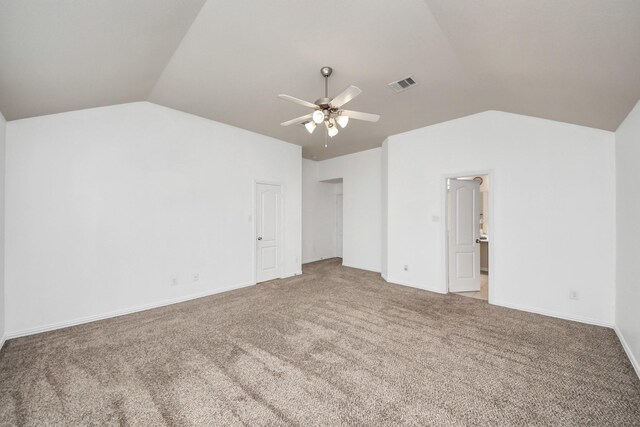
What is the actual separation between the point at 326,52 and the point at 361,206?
4211 millimetres

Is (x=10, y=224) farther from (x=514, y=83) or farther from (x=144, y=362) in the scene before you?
(x=514, y=83)

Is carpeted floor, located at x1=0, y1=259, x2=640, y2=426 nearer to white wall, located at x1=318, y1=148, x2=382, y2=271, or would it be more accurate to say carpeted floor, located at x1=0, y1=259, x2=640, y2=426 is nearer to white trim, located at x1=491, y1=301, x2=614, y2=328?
white trim, located at x1=491, y1=301, x2=614, y2=328

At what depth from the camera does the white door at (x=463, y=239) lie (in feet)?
14.8

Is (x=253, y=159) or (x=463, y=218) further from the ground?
(x=253, y=159)

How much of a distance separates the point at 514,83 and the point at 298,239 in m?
4.52

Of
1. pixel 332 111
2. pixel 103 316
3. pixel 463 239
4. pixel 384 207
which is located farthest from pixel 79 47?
pixel 463 239

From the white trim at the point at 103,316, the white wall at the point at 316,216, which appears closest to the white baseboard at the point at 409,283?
the white wall at the point at 316,216

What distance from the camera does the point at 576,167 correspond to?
3332 millimetres

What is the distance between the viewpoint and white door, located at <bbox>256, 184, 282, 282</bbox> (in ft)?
16.9

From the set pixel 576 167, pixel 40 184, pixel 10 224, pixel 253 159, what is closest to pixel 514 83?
pixel 576 167

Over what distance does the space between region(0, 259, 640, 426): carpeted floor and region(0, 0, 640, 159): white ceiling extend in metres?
2.50

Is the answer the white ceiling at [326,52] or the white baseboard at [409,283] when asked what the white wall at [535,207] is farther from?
the white ceiling at [326,52]

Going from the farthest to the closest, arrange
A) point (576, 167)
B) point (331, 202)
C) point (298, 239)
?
point (331, 202) → point (298, 239) → point (576, 167)

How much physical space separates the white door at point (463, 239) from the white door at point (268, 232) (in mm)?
3363
